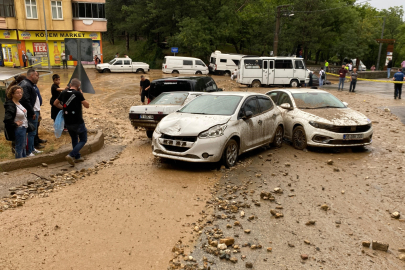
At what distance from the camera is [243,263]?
4.16 m

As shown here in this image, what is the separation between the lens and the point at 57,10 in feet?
129

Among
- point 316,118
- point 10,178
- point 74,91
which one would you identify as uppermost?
point 74,91

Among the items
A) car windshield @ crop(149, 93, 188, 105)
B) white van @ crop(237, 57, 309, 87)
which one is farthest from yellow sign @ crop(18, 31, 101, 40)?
car windshield @ crop(149, 93, 188, 105)

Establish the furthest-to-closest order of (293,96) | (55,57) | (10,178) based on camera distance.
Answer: (55,57), (293,96), (10,178)

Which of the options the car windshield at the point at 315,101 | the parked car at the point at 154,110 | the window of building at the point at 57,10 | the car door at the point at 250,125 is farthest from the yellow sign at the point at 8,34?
A: the car door at the point at 250,125

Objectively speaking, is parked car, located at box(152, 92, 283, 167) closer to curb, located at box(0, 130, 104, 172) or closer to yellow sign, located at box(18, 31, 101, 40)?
curb, located at box(0, 130, 104, 172)

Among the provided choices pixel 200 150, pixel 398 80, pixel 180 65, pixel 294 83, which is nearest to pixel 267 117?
pixel 200 150

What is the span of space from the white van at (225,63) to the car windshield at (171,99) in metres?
27.7

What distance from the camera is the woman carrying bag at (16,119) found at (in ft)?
23.5

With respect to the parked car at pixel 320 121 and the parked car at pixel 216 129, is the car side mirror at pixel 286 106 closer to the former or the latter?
the parked car at pixel 320 121

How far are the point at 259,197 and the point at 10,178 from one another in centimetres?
470

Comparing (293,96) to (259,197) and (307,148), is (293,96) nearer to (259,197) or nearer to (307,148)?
(307,148)

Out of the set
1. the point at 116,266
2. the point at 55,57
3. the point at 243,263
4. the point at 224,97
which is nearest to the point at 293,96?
the point at 224,97

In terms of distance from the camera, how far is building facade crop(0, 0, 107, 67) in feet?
126
